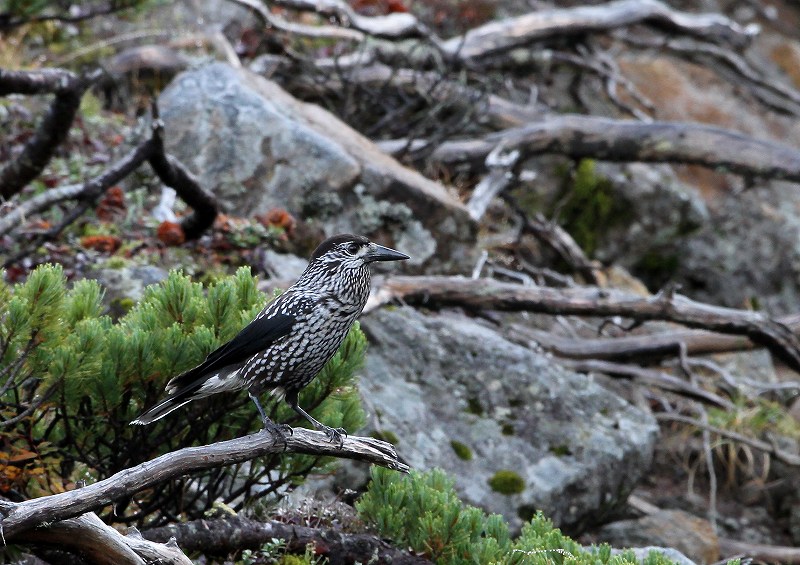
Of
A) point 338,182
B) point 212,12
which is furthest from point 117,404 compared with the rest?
point 212,12

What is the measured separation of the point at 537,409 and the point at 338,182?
227 cm

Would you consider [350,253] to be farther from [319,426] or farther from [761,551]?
[761,551]

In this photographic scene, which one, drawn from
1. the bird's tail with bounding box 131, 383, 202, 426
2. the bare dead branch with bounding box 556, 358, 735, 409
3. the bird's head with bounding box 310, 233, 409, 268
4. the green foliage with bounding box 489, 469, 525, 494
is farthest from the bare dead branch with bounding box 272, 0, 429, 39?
the bird's tail with bounding box 131, 383, 202, 426

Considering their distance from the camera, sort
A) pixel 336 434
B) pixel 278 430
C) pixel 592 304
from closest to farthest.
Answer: pixel 278 430
pixel 336 434
pixel 592 304

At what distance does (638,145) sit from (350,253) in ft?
18.0

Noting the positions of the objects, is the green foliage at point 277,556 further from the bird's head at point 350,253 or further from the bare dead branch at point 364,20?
the bare dead branch at point 364,20

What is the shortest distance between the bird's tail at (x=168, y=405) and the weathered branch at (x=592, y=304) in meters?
2.84

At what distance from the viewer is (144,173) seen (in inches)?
310

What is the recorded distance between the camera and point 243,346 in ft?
13.2

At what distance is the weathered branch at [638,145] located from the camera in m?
8.96

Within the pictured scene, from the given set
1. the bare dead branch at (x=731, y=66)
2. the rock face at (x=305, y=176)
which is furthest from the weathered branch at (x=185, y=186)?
the bare dead branch at (x=731, y=66)

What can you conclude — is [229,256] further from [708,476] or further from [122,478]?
[708,476]

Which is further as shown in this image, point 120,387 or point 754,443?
point 754,443

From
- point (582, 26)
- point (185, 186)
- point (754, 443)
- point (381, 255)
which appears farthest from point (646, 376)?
point (582, 26)
